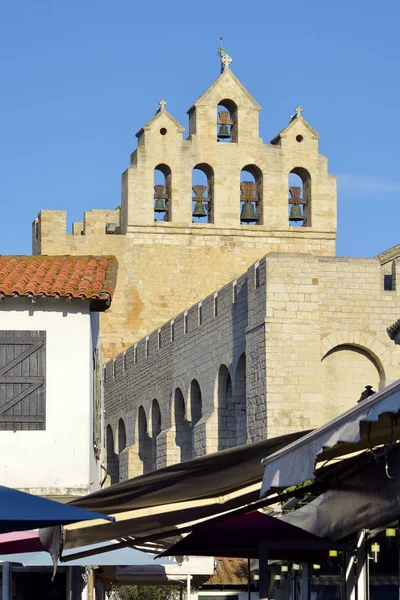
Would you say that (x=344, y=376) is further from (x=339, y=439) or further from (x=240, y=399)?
(x=339, y=439)

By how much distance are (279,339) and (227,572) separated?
16.4 ft

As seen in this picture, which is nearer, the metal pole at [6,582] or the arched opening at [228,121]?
the metal pole at [6,582]

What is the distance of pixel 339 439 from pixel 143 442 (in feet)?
121

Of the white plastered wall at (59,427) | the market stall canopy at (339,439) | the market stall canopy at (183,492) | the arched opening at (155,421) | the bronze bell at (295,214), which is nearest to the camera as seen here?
the market stall canopy at (339,439)

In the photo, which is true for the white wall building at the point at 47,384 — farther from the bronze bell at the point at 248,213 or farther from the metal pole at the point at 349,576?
the bronze bell at the point at 248,213

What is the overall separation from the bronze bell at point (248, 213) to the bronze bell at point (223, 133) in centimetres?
225

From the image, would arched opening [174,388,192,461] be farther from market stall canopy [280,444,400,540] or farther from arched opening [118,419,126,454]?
market stall canopy [280,444,400,540]

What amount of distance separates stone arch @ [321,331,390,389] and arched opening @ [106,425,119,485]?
1929cm

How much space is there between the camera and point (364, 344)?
2711 cm

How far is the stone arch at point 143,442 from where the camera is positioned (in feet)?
136

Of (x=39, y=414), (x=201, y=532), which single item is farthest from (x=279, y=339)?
(x=201, y=532)

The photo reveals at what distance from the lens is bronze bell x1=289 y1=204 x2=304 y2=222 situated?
46750 millimetres

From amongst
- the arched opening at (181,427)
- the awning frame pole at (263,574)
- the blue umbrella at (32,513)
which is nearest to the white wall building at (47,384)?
the awning frame pole at (263,574)

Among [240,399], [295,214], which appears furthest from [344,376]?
[295,214]
